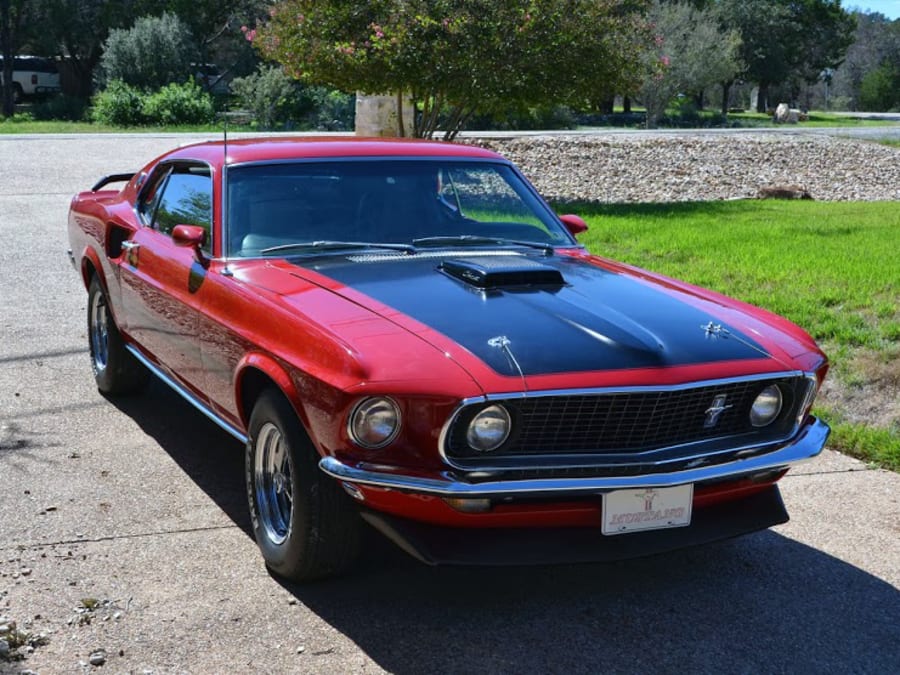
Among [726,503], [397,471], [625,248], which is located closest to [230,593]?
[397,471]

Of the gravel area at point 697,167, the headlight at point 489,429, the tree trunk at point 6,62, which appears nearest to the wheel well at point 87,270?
the headlight at point 489,429

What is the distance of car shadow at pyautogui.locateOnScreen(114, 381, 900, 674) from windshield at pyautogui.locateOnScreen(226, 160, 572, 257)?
1.25 meters

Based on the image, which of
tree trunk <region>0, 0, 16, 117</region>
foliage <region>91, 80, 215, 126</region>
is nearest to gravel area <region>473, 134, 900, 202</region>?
foliage <region>91, 80, 215, 126</region>

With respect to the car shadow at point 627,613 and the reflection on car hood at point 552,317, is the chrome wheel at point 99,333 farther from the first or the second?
the reflection on car hood at point 552,317

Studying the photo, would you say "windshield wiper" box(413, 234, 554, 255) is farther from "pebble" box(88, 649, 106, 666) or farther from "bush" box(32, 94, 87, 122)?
"bush" box(32, 94, 87, 122)

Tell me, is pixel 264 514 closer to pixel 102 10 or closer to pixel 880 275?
pixel 880 275

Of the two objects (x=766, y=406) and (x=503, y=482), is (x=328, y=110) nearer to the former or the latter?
(x=766, y=406)

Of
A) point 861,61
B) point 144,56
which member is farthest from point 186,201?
point 861,61

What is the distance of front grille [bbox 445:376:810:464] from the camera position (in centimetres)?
372

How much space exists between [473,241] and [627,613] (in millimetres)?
1833

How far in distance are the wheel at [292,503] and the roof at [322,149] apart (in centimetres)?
150

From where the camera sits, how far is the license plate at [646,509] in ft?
12.4

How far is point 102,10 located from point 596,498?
41884 millimetres

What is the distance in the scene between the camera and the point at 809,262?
382 inches
